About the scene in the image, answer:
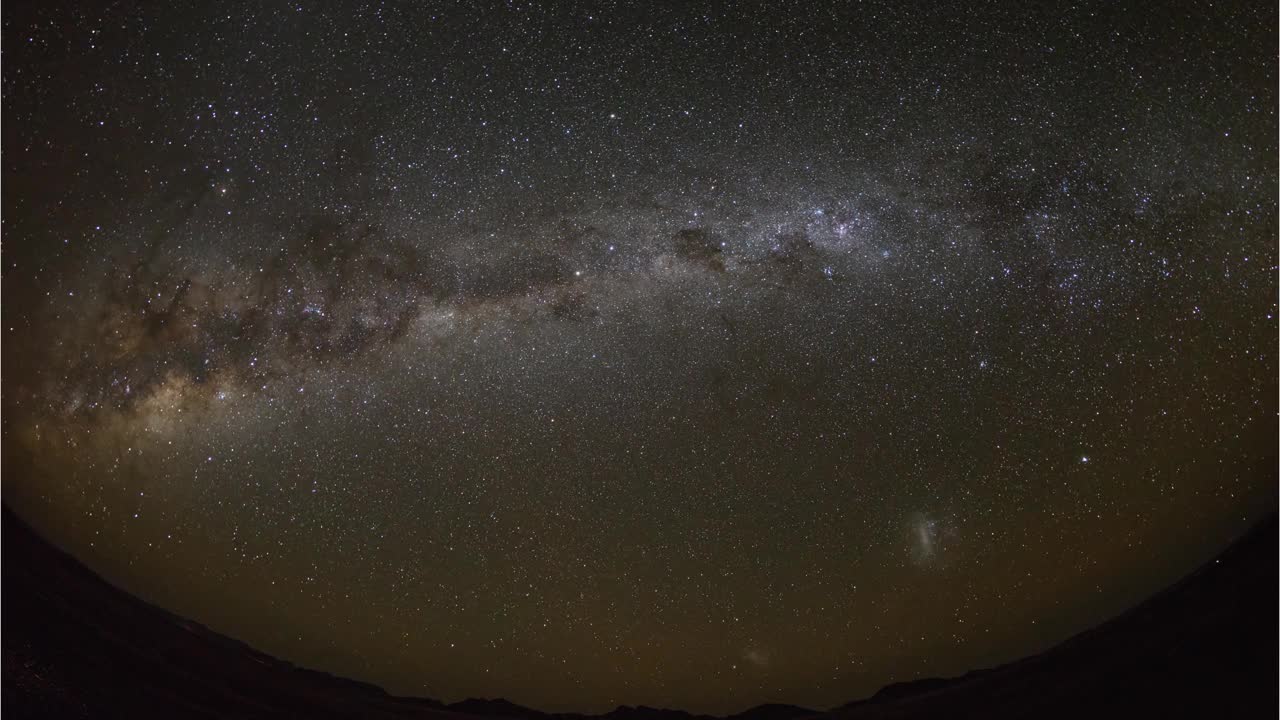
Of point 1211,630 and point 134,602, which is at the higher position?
point 1211,630

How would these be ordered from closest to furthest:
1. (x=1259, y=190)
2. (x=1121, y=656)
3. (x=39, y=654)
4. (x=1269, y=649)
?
1. (x=1259, y=190)
2. (x=1269, y=649)
3. (x=1121, y=656)
4. (x=39, y=654)

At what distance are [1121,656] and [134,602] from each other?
859 cm

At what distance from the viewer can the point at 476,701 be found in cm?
589

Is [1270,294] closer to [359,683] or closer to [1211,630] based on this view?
[1211,630]

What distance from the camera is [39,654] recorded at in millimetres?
5852

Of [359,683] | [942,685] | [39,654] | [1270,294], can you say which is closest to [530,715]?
[359,683]

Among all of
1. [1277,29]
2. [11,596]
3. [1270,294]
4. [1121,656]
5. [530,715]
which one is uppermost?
[1277,29]

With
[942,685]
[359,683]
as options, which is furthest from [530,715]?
[942,685]

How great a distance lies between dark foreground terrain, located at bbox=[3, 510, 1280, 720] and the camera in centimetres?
511

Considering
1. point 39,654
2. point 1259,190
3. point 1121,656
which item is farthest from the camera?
point 39,654

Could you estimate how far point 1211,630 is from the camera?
5.22 metres

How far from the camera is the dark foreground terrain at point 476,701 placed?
5.11 metres

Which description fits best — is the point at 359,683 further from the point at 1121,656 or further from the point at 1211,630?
the point at 1211,630

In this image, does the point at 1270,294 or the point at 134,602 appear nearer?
the point at 1270,294
